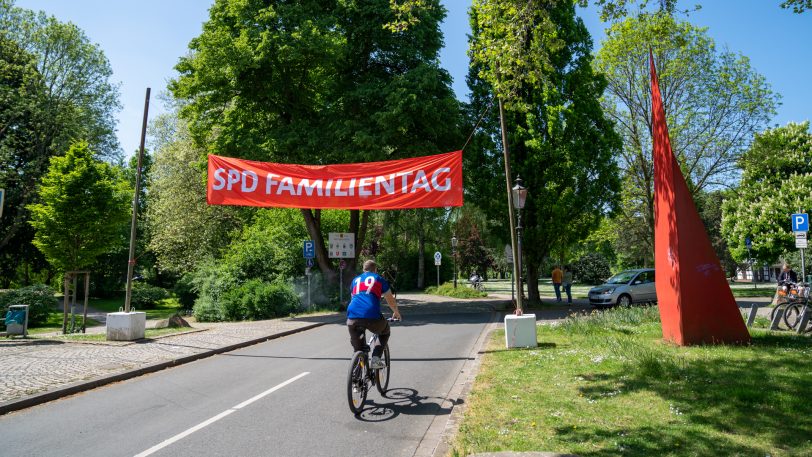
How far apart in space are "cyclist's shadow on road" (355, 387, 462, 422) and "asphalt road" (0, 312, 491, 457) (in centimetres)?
1

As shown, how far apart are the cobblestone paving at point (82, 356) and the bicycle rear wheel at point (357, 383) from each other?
187 inches

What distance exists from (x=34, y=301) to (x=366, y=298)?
2033cm

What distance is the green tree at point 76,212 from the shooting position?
16875 mm

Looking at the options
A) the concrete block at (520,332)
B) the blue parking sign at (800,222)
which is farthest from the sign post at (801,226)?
the concrete block at (520,332)

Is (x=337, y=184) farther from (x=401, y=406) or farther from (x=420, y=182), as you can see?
(x=401, y=406)

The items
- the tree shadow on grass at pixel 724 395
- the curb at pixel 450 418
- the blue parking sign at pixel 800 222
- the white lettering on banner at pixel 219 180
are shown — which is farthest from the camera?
the blue parking sign at pixel 800 222

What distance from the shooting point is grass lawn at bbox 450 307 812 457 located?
15.3 ft

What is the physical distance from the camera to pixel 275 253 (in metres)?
24.6

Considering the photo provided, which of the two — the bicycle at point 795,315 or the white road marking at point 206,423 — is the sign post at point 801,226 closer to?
the bicycle at point 795,315

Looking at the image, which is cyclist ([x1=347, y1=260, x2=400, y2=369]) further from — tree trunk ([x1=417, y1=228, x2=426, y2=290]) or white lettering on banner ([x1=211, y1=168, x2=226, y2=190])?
tree trunk ([x1=417, y1=228, x2=426, y2=290])

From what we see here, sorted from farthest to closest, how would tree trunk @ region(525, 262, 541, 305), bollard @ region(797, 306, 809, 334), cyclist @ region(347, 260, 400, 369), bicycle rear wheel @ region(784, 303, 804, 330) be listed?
tree trunk @ region(525, 262, 541, 305), bicycle rear wheel @ region(784, 303, 804, 330), bollard @ region(797, 306, 809, 334), cyclist @ region(347, 260, 400, 369)

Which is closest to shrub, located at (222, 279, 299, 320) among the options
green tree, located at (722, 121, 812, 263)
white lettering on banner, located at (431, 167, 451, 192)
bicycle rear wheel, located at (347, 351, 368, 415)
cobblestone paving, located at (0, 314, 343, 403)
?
cobblestone paving, located at (0, 314, 343, 403)

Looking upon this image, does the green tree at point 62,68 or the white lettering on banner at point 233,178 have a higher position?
the green tree at point 62,68

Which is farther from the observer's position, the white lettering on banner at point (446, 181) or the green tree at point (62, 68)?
the green tree at point (62, 68)
